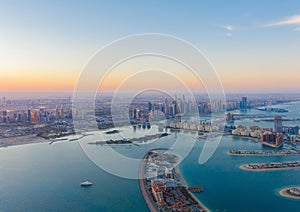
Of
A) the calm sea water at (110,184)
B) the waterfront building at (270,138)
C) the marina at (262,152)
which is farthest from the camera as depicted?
the waterfront building at (270,138)

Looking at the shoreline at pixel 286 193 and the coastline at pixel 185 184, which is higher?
the coastline at pixel 185 184

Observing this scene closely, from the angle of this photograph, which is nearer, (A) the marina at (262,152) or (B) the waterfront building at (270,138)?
(A) the marina at (262,152)

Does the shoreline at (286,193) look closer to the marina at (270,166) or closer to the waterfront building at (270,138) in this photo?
the marina at (270,166)

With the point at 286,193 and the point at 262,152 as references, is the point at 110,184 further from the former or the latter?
the point at 262,152

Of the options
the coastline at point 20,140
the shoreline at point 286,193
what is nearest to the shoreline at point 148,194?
the shoreline at point 286,193

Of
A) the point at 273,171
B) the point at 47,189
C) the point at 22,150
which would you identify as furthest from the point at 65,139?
the point at 273,171

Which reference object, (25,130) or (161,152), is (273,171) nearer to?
(161,152)

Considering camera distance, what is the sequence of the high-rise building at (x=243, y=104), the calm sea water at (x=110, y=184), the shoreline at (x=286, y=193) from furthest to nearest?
the high-rise building at (x=243, y=104) < the shoreline at (x=286, y=193) < the calm sea water at (x=110, y=184)

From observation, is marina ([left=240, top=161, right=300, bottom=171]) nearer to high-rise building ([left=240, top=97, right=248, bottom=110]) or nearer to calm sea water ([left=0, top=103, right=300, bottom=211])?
calm sea water ([left=0, top=103, right=300, bottom=211])
